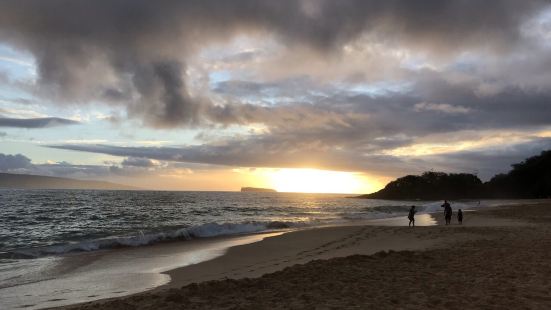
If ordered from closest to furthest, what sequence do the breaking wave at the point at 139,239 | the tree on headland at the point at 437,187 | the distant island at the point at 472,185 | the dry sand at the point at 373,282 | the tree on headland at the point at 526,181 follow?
the dry sand at the point at 373,282, the breaking wave at the point at 139,239, the tree on headland at the point at 526,181, the distant island at the point at 472,185, the tree on headland at the point at 437,187

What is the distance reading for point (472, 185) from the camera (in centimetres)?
15488

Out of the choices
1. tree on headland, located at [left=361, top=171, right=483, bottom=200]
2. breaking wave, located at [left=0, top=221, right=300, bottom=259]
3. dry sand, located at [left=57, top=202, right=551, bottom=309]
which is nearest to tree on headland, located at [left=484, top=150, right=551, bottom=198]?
tree on headland, located at [left=361, top=171, right=483, bottom=200]

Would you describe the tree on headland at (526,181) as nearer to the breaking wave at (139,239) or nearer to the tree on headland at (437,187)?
the tree on headland at (437,187)

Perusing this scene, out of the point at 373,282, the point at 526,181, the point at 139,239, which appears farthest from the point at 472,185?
the point at 373,282

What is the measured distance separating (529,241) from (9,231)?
1144 inches

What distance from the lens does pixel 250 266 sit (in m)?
Result: 12.6

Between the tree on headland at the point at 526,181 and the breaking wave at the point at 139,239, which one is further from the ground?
the tree on headland at the point at 526,181

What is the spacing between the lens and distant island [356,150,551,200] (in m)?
129

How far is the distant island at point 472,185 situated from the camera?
129375mm

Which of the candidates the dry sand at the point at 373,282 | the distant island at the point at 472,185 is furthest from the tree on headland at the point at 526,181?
the dry sand at the point at 373,282

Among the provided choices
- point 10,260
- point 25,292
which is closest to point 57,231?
point 10,260

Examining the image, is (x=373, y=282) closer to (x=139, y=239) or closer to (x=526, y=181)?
(x=139, y=239)

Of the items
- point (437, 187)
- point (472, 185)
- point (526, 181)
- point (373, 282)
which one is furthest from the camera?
point (437, 187)

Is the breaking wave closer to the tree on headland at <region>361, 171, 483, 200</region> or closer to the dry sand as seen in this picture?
the dry sand
